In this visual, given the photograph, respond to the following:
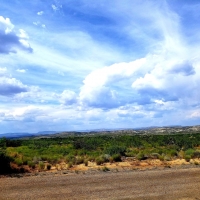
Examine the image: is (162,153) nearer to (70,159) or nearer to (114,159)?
(114,159)

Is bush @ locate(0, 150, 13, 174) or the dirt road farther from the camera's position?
bush @ locate(0, 150, 13, 174)

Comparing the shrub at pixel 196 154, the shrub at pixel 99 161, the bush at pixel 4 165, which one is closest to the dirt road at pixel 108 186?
the bush at pixel 4 165

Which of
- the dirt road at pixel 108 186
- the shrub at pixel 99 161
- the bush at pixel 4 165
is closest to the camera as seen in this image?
the dirt road at pixel 108 186

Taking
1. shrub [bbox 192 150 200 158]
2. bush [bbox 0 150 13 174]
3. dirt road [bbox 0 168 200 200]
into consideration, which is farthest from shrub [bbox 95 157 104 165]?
shrub [bbox 192 150 200 158]

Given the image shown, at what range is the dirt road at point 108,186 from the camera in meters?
16.7

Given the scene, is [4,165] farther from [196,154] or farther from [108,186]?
[196,154]

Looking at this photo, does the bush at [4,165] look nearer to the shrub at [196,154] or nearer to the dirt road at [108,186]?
the dirt road at [108,186]

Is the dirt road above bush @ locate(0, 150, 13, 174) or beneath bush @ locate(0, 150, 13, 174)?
beneath

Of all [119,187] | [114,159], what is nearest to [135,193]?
[119,187]

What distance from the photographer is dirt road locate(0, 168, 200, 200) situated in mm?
16672

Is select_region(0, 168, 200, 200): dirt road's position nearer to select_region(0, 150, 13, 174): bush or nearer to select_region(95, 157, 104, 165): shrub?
select_region(0, 150, 13, 174): bush

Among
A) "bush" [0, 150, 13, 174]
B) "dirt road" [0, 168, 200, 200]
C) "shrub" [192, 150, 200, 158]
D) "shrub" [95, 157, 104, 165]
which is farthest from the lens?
"shrub" [192, 150, 200, 158]

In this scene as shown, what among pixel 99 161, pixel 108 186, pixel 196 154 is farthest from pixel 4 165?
pixel 196 154

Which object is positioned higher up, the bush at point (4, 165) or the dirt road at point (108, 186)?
the bush at point (4, 165)
